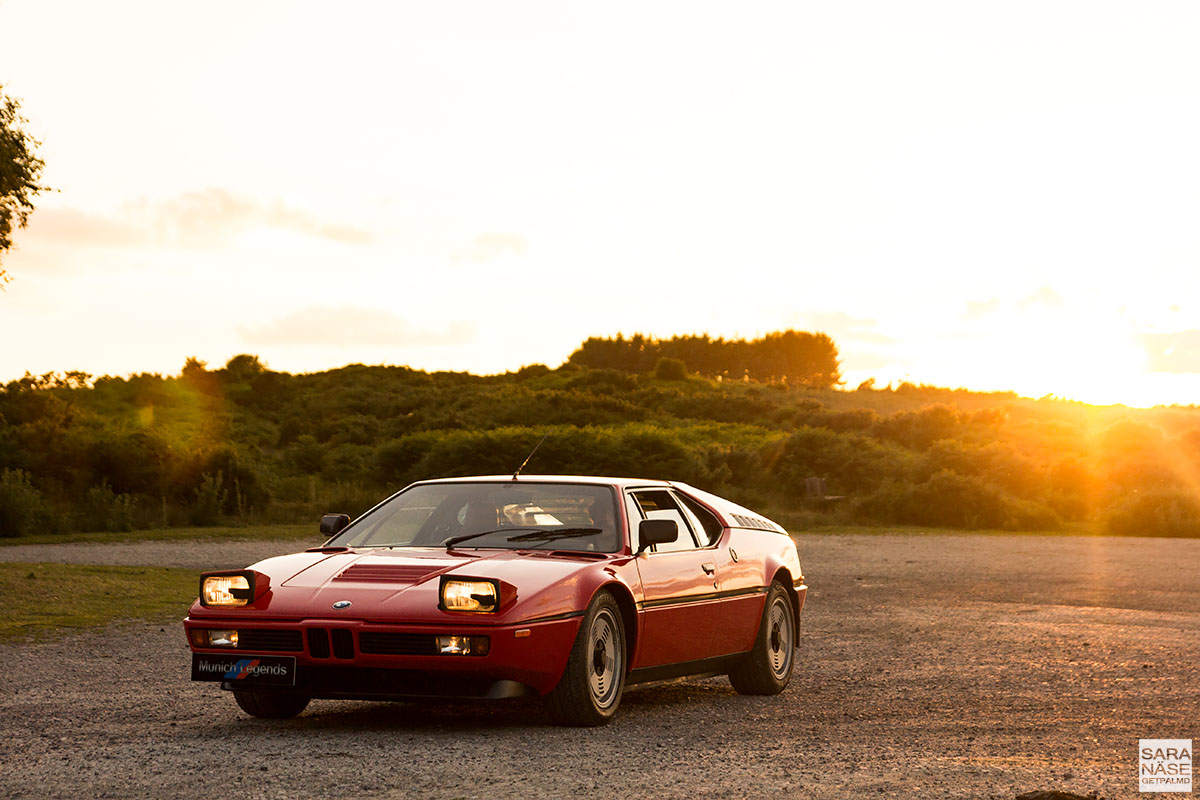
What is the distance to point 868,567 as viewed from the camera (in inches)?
995

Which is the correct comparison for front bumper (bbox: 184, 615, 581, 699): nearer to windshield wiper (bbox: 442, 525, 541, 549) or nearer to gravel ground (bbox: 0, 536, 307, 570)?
windshield wiper (bbox: 442, 525, 541, 549)

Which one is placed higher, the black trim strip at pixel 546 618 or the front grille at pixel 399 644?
the black trim strip at pixel 546 618

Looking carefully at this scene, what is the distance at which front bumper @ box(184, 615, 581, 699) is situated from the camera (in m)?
7.20

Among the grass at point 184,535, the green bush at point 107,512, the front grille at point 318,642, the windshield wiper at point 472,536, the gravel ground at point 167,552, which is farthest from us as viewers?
the green bush at point 107,512

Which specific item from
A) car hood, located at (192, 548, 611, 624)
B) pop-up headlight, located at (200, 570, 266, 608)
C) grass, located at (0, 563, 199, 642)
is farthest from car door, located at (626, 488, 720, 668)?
grass, located at (0, 563, 199, 642)

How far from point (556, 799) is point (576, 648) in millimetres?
1844

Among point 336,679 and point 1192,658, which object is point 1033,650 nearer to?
point 1192,658

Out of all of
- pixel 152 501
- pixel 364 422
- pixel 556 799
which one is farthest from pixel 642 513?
pixel 364 422

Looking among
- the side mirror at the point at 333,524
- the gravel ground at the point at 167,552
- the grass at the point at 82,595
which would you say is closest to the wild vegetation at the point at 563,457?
the gravel ground at the point at 167,552

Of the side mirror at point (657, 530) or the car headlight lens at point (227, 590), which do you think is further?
the side mirror at point (657, 530)

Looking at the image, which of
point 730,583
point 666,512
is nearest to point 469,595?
point 666,512

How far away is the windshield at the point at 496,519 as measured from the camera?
8.45 metres

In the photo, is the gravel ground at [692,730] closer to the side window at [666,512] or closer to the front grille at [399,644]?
the front grille at [399,644]

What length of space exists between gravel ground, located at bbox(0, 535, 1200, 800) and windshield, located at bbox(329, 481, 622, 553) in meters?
1.02
